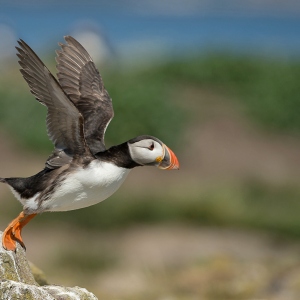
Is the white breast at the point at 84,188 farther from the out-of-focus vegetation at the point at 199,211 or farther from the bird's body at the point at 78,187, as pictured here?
the out-of-focus vegetation at the point at 199,211

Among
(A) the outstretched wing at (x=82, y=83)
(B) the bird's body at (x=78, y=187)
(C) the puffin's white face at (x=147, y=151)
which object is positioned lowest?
(B) the bird's body at (x=78, y=187)

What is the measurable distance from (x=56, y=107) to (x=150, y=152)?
3.16ft

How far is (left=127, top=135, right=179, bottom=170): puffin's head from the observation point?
8.04 metres

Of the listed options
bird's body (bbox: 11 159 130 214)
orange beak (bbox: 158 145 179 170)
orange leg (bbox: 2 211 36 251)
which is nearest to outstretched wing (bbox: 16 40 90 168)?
bird's body (bbox: 11 159 130 214)

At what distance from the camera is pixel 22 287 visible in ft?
20.8

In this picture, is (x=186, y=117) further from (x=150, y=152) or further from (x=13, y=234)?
(x=13, y=234)

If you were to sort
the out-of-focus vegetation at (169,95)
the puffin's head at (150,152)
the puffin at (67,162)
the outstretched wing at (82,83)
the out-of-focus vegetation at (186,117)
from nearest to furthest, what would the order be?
the puffin at (67,162)
the puffin's head at (150,152)
the outstretched wing at (82,83)
the out-of-focus vegetation at (186,117)
the out-of-focus vegetation at (169,95)

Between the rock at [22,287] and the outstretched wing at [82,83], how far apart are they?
7.09ft

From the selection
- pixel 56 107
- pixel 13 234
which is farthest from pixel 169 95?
pixel 13 234

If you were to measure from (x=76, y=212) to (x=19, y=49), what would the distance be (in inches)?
430

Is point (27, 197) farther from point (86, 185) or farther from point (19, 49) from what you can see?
point (19, 49)

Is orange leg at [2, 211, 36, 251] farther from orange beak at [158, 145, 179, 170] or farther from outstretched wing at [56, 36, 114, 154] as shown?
outstretched wing at [56, 36, 114, 154]

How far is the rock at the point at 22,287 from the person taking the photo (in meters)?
6.30

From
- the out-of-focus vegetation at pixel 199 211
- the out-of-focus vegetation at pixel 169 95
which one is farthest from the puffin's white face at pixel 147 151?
the out-of-focus vegetation at pixel 169 95
